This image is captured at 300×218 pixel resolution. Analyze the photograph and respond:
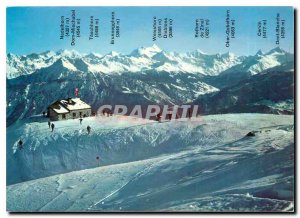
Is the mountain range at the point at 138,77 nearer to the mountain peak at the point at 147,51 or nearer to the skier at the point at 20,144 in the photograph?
the mountain peak at the point at 147,51

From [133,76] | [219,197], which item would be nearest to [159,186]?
[219,197]

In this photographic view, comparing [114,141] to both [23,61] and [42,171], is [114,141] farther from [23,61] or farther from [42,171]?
[23,61]

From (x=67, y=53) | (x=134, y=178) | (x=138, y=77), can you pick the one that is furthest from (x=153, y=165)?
(x=67, y=53)

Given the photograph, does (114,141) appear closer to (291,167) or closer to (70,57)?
(70,57)

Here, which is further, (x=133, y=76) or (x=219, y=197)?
(x=133, y=76)

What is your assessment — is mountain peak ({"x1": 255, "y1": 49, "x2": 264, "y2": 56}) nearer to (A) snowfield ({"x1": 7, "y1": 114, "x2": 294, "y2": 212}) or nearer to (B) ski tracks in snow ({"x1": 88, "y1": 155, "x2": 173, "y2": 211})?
(A) snowfield ({"x1": 7, "y1": 114, "x2": 294, "y2": 212})

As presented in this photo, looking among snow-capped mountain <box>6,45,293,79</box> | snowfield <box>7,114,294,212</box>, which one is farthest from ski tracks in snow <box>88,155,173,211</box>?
snow-capped mountain <box>6,45,293,79</box>
